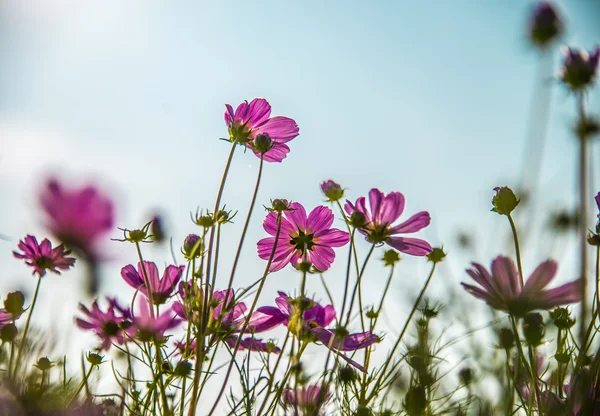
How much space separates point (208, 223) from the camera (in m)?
0.81

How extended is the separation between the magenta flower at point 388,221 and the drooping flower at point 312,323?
149mm

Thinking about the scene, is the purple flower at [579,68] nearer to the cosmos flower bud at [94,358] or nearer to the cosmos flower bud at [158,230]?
the cosmos flower bud at [158,230]

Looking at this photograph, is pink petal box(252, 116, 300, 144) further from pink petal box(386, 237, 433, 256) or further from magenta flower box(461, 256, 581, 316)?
magenta flower box(461, 256, 581, 316)

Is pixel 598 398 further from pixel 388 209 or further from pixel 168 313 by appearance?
pixel 168 313

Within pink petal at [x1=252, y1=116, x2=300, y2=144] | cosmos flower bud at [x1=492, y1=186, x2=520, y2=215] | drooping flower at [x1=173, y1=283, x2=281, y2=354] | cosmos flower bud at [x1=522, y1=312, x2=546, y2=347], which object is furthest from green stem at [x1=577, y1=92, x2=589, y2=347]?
pink petal at [x1=252, y1=116, x2=300, y2=144]

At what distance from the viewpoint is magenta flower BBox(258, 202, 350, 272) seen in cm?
94

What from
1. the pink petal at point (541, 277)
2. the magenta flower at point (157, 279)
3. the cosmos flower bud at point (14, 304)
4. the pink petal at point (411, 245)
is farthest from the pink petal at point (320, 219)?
the cosmos flower bud at point (14, 304)

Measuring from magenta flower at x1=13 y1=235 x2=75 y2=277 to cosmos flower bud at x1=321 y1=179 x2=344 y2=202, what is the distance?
46 centimetres

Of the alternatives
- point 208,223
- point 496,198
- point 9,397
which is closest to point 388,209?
point 496,198

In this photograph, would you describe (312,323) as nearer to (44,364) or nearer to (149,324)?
(149,324)

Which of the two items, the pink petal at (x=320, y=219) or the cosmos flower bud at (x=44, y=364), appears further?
the pink petal at (x=320, y=219)

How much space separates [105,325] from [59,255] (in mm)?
138

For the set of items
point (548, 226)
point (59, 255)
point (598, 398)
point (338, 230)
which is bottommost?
point (598, 398)

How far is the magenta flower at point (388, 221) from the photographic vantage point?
91 centimetres
